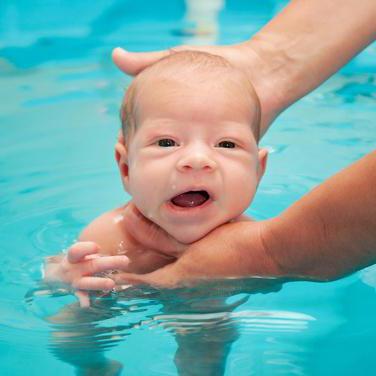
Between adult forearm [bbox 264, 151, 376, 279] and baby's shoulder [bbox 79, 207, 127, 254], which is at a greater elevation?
baby's shoulder [bbox 79, 207, 127, 254]

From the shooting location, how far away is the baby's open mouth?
169 cm

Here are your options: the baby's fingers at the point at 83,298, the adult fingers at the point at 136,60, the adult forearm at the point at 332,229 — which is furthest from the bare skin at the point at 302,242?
the adult fingers at the point at 136,60

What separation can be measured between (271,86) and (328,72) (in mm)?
253

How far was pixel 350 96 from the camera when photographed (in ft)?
11.4

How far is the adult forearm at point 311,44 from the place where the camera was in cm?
234

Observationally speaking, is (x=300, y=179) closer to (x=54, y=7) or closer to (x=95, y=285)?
(x=95, y=285)

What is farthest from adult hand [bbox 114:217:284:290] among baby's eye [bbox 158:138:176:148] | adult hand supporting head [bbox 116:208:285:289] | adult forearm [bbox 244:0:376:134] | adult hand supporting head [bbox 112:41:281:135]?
adult forearm [bbox 244:0:376:134]

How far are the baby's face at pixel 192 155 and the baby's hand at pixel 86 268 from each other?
177 millimetres

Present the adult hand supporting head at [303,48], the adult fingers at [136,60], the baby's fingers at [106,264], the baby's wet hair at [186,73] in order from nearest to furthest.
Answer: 1. the baby's fingers at [106,264]
2. the baby's wet hair at [186,73]
3. the adult fingers at [136,60]
4. the adult hand supporting head at [303,48]

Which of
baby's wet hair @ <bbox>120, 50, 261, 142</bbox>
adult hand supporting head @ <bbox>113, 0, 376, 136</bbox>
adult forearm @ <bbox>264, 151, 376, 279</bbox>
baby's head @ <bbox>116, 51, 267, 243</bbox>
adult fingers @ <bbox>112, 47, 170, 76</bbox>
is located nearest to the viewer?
adult forearm @ <bbox>264, 151, 376, 279</bbox>

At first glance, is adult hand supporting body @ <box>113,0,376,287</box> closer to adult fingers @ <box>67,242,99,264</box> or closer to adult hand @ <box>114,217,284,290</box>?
adult hand @ <box>114,217,284,290</box>

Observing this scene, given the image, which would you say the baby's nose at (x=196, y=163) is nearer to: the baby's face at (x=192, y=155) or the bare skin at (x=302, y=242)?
the baby's face at (x=192, y=155)

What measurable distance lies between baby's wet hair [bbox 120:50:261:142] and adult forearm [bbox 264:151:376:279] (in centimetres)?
36

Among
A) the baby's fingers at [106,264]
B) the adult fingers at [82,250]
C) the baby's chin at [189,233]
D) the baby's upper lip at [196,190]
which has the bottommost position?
the baby's fingers at [106,264]
